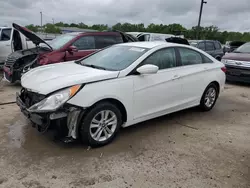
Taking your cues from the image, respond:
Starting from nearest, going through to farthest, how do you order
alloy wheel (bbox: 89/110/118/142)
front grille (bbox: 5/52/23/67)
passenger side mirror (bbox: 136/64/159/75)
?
alloy wheel (bbox: 89/110/118/142) → passenger side mirror (bbox: 136/64/159/75) → front grille (bbox: 5/52/23/67)

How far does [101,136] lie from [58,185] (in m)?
1.08

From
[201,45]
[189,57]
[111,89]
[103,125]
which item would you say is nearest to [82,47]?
[189,57]

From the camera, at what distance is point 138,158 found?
3410mm

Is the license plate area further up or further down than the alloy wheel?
further up

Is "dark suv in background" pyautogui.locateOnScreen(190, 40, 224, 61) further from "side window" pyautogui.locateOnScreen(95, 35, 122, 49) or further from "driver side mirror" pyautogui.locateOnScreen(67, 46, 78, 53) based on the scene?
"driver side mirror" pyautogui.locateOnScreen(67, 46, 78, 53)

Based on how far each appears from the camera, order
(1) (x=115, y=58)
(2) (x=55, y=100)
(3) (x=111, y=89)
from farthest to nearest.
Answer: (1) (x=115, y=58) → (3) (x=111, y=89) → (2) (x=55, y=100)

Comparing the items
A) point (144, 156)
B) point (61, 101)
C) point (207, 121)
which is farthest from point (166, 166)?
point (207, 121)

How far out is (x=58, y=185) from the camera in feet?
9.07

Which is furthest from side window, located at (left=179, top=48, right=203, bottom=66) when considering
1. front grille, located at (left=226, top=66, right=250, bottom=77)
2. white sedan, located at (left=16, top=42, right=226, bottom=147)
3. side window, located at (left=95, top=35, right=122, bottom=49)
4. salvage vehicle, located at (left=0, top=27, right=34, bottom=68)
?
salvage vehicle, located at (left=0, top=27, right=34, bottom=68)

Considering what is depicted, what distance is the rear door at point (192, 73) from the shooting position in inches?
187

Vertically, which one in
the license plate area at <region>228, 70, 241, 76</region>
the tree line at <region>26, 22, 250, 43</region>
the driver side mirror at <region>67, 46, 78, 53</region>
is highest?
the tree line at <region>26, 22, 250, 43</region>

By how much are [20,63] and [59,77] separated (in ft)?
13.3

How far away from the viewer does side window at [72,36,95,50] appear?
23.9ft

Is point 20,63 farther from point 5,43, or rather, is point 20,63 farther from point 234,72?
point 234,72
